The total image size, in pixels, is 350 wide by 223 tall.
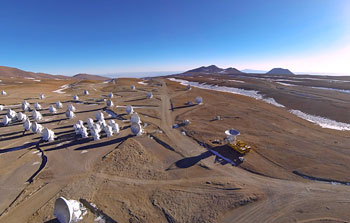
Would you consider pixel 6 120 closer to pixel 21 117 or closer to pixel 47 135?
pixel 21 117

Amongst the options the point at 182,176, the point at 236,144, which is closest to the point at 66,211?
the point at 182,176

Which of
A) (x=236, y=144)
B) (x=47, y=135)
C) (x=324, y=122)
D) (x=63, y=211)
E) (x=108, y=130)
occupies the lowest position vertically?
(x=63, y=211)

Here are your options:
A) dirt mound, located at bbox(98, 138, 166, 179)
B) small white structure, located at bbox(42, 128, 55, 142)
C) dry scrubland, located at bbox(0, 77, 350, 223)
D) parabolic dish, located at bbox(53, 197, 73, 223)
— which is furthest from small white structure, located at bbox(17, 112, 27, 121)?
parabolic dish, located at bbox(53, 197, 73, 223)

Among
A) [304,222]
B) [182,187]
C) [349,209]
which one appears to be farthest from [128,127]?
[349,209]

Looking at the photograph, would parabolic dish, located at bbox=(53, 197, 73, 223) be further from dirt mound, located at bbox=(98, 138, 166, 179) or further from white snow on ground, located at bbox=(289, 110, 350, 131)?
white snow on ground, located at bbox=(289, 110, 350, 131)

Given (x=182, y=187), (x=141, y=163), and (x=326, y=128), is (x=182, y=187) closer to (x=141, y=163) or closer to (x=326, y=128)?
(x=141, y=163)

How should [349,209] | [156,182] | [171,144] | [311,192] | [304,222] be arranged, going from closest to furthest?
[304,222]
[349,209]
[311,192]
[156,182]
[171,144]
